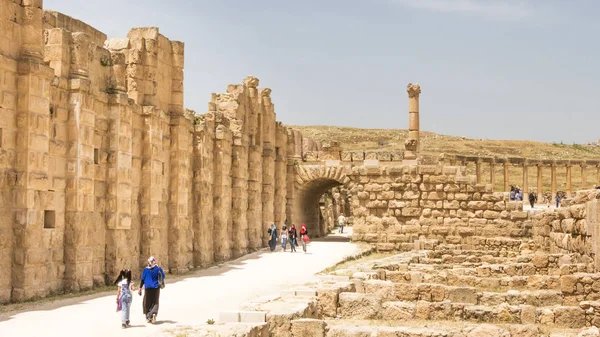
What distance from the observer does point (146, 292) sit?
12617mm

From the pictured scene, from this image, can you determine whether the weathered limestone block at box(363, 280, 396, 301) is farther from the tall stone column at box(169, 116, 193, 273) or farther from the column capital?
the column capital

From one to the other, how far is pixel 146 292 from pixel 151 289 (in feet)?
0.41

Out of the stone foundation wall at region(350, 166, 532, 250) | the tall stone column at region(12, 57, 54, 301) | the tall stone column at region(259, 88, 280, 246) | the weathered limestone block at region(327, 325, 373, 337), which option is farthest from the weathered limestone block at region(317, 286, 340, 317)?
the tall stone column at region(259, 88, 280, 246)

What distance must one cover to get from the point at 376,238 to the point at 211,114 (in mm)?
8046

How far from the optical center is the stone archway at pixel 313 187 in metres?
35.0

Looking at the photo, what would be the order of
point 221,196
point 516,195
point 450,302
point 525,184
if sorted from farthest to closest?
point 525,184 < point 516,195 < point 221,196 < point 450,302

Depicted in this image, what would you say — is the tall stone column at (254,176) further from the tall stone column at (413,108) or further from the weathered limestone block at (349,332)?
the weathered limestone block at (349,332)

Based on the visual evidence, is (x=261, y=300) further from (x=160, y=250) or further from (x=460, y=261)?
(x=460, y=261)

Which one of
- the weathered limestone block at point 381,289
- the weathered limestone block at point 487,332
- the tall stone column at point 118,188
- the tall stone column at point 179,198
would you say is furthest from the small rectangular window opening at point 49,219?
the weathered limestone block at point 487,332

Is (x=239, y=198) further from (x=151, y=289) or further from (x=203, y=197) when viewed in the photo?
(x=151, y=289)

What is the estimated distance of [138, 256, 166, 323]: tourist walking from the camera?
40.6 ft

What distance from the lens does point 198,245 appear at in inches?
913

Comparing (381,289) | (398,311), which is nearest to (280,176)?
(381,289)

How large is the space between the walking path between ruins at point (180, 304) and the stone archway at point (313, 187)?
33.7ft
